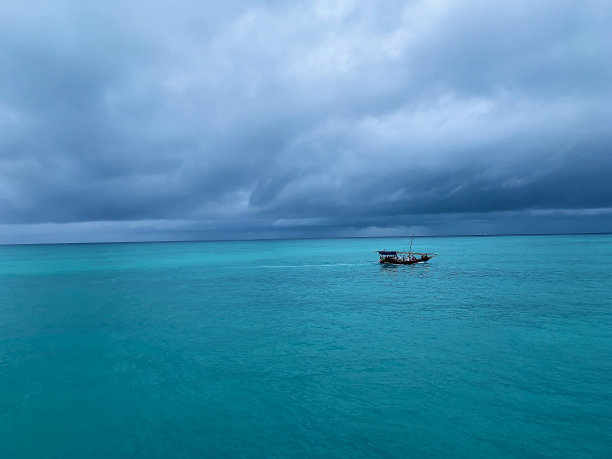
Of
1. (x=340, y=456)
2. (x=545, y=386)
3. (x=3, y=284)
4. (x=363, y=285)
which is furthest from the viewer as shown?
(x=3, y=284)

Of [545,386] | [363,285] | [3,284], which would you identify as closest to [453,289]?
[363,285]

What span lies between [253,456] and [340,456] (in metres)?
4.20

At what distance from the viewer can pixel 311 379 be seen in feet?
82.0

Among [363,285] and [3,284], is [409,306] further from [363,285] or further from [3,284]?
[3,284]

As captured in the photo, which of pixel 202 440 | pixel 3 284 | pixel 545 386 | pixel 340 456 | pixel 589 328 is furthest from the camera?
pixel 3 284

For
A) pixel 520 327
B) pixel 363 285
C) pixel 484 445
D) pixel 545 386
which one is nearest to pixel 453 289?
pixel 363 285

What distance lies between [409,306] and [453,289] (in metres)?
17.4

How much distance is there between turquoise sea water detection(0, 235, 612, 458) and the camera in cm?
1805

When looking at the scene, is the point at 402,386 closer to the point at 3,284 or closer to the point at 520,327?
the point at 520,327

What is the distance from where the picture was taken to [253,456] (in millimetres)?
17047

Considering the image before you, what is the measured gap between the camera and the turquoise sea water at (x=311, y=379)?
59.2ft

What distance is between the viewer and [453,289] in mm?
61594

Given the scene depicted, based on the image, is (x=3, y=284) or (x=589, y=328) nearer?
(x=589, y=328)

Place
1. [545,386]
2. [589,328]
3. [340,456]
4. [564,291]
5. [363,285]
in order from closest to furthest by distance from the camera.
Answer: [340,456] → [545,386] → [589,328] → [564,291] → [363,285]
